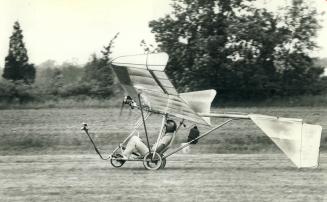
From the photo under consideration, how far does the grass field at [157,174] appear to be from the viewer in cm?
1005

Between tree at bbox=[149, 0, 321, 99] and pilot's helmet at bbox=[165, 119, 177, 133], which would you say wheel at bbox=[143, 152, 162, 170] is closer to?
pilot's helmet at bbox=[165, 119, 177, 133]

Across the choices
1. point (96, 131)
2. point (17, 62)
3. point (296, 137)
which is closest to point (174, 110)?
point (296, 137)

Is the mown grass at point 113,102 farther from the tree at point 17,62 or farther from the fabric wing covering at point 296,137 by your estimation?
the fabric wing covering at point 296,137

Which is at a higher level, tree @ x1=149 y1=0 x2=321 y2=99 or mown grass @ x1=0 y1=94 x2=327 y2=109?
tree @ x1=149 y1=0 x2=321 y2=99

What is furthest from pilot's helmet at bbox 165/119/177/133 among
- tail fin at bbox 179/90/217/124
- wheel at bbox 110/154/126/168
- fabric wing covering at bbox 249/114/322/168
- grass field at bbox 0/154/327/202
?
fabric wing covering at bbox 249/114/322/168

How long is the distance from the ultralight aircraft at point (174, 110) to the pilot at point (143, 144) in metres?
0.12

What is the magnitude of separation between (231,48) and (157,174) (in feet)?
54.1

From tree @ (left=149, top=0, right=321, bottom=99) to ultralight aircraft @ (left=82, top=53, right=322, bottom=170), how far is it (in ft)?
47.0

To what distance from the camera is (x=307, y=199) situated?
9766 mm

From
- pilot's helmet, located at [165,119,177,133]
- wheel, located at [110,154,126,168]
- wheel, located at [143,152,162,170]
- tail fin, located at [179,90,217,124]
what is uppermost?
tail fin, located at [179,90,217,124]

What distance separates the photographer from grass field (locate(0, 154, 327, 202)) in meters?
9.94

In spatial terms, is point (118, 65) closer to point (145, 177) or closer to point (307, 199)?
point (145, 177)

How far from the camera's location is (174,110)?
13.1 metres

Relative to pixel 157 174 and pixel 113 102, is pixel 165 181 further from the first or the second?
pixel 113 102
